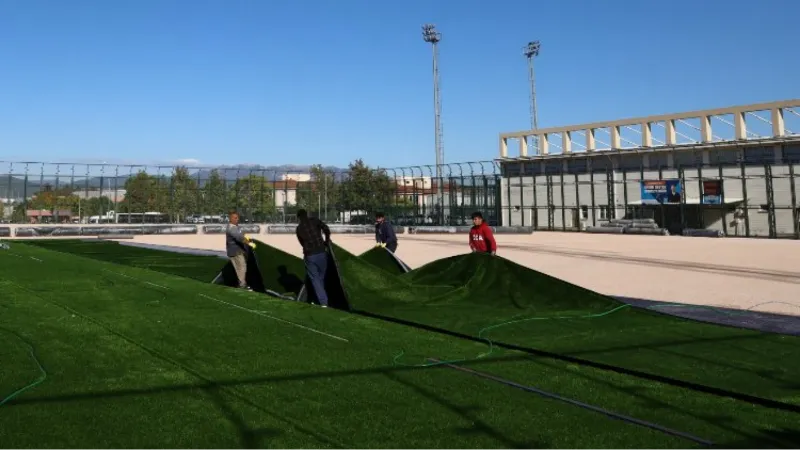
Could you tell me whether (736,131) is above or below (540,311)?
above

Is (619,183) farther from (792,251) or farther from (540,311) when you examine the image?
(540,311)

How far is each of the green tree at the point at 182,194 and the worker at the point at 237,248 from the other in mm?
35854

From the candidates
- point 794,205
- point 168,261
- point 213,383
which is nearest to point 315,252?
point 213,383

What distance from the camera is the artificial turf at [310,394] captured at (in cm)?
388

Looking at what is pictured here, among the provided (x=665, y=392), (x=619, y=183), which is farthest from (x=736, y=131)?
(x=665, y=392)

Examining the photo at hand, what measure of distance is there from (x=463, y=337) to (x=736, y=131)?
41.2 m

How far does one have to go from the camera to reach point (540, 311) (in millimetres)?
8680

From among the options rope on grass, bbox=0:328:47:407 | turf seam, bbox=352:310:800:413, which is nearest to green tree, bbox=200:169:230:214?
rope on grass, bbox=0:328:47:407

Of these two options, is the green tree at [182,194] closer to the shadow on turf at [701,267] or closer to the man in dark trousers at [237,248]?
the shadow on turf at [701,267]

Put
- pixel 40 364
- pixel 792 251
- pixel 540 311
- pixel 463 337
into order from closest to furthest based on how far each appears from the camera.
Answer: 1. pixel 40 364
2. pixel 463 337
3. pixel 540 311
4. pixel 792 251

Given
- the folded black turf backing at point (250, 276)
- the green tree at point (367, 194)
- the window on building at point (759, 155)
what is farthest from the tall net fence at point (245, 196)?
the folded black turf backing at point (250, 276)

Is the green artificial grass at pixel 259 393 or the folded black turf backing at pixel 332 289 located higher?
the folded black turf backing at pixel 332 289

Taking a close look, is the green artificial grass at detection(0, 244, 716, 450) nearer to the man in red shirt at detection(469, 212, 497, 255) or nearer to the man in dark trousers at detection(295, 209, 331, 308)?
the man in dark trousers at detection(295, 209, 331, 308)

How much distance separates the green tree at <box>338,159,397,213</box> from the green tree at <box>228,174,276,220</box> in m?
5.74
